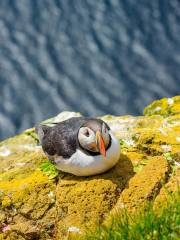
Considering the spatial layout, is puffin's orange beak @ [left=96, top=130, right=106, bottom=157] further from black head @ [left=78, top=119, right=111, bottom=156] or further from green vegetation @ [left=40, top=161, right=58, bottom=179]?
green vegetation @ [left=40, top=161, right=58, bottom=179]

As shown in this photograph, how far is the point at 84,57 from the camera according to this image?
18922 millimetres

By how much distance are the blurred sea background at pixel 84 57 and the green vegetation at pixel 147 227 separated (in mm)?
11835

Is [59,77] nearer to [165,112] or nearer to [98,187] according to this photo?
[165,112]

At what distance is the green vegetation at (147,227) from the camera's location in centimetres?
478

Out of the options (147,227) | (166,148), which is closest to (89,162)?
(166,148)

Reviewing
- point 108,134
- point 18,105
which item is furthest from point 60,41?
point 108,134

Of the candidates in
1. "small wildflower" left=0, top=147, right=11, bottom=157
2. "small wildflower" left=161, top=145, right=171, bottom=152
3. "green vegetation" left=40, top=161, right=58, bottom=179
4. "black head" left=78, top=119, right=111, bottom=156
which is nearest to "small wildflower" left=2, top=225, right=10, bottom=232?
"green vegetation" left=40, top=161, right=58, bottom=179

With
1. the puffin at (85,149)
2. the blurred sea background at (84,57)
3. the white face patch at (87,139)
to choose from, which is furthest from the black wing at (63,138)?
the blurred sea background at (84,57)

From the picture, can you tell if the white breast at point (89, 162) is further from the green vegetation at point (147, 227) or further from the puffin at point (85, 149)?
the green vegetation at point (147, 227)

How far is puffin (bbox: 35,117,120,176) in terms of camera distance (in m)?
6.07

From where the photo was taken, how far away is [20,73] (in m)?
18.5

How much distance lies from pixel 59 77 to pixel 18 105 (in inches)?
67.8

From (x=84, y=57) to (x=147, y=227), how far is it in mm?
14428

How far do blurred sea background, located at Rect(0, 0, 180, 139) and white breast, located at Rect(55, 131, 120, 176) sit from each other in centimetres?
1049
